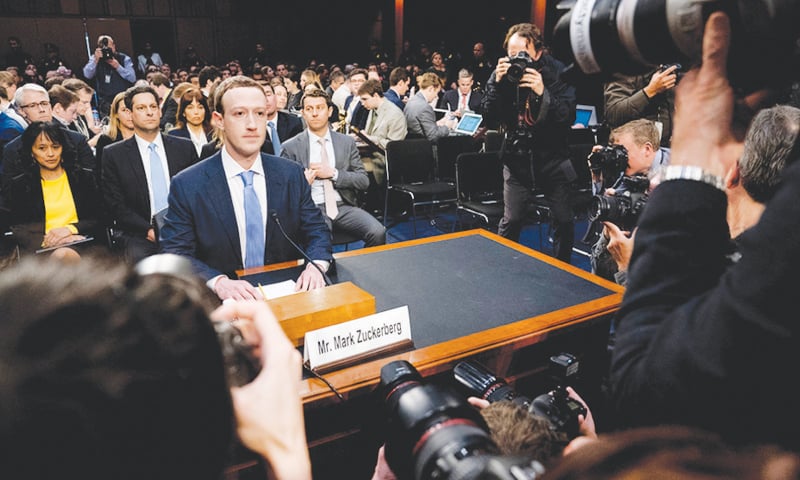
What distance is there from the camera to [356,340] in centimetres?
141

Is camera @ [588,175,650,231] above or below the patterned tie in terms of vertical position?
above

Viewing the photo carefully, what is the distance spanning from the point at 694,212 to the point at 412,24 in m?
15.2

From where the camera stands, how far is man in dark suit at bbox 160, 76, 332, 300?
7.17ft

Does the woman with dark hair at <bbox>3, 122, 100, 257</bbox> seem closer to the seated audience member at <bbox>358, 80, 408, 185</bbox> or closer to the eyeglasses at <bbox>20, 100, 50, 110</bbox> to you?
the eyeglasses at <bbox>20, 100, 50, 110</bbox>

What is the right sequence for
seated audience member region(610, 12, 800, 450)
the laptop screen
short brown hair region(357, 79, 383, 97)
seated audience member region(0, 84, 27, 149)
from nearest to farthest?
seated audience member region(610, 12, 800, 450)
seated audience member region(0, 84, 27, 149)
short brown hair region(357, 79, 383, 97)
the laptop screen

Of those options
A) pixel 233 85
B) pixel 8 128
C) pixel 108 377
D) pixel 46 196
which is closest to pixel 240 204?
pixel 233 85

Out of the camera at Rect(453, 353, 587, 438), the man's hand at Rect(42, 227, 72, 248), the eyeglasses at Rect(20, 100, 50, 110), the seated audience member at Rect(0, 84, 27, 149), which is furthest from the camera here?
the seated audience member at Rect(0, 84, 27, 149)

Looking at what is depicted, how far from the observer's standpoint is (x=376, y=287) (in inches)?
73.3

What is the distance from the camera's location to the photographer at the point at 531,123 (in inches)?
132

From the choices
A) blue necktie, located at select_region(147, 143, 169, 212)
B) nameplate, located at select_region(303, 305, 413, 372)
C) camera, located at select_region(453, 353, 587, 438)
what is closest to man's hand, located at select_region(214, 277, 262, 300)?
nameplate, located at select_region(303, 305, 413, 372)

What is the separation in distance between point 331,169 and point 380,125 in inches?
77.9

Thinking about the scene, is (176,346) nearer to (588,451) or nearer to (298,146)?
(588,451)

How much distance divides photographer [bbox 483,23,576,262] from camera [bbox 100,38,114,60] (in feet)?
22.1

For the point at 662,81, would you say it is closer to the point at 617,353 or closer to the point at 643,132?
the point at 643,132
